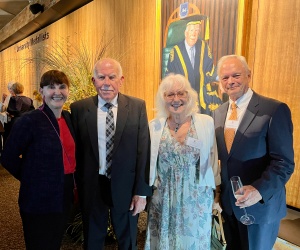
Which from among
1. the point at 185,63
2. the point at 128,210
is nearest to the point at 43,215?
the point at 128,210

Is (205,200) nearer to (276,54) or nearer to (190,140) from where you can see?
(190,140)

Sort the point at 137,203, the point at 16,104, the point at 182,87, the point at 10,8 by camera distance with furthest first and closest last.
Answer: the point at 10,8 < the point at 16,104 < the point at 137,203 < the point at 182,87

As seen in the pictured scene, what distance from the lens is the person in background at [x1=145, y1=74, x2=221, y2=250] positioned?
155 cm

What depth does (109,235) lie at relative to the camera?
94.8 inches

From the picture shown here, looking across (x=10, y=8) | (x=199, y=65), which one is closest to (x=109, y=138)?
(x=199, y=65)

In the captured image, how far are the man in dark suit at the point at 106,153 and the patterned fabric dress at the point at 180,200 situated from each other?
0.13 meters

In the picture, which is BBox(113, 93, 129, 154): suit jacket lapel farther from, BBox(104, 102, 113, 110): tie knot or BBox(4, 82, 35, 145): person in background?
BBox(4, 82, 35, 145): person in background

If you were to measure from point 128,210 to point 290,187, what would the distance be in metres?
1.74

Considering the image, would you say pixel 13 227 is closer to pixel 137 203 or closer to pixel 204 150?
pixel 137 203

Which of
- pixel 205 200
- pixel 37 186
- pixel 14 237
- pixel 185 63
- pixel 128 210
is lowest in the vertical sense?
pixel 14 237

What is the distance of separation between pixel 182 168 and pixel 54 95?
0.91 metres

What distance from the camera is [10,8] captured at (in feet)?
25.7

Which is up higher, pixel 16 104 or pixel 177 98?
pixel 177 98

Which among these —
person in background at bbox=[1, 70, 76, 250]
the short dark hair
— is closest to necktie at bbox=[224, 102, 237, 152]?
person in background at bbox=[1, 70, 76, 250]
